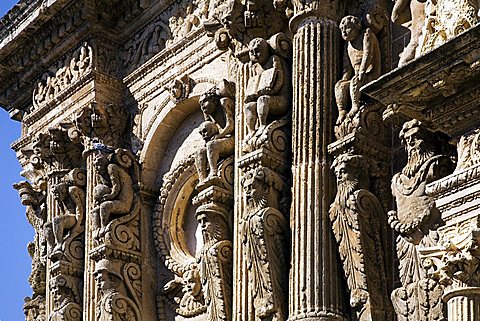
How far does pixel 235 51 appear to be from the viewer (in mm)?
17297

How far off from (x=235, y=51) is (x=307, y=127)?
1493 millimetres

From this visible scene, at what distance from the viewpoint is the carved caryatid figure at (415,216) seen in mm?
14734

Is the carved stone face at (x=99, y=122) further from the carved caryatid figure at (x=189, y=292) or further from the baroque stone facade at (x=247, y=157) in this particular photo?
the carved caryatid figure at (x=189, y=292)

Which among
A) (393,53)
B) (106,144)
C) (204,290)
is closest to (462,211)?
(393,53)

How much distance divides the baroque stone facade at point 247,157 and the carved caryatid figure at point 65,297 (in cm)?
2

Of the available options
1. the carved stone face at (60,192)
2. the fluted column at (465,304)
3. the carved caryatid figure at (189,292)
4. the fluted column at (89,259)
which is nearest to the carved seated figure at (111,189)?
the fluted column at (89,259)

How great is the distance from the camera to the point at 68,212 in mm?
19500

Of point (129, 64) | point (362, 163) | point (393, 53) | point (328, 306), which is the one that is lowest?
point (328, 306)

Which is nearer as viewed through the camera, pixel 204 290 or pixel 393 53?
pixel 393 53

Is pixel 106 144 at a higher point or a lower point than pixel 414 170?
higher

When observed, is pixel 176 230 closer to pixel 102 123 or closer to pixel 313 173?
pixel 102 123

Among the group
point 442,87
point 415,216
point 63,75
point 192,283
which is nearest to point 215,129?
point 192,283

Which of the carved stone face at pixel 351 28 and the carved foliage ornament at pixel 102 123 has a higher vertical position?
the carved foliage ornament at pixel 102 123

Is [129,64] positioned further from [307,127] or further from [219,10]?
[307,127]
